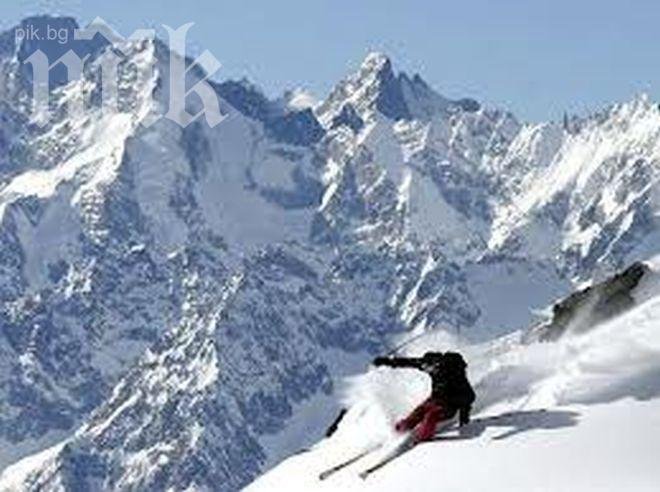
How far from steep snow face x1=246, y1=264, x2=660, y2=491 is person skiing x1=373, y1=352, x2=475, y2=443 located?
23 centimetres

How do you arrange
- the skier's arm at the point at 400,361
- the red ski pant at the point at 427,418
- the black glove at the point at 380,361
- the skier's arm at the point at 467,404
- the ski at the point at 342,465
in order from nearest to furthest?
the skier's arm at the point at 467,404 → the red ski pant at the point at 427,418 → the skier's arm at the point at 400,361 → the black glove at the point at 380,361 → the ski at the point at 342,465

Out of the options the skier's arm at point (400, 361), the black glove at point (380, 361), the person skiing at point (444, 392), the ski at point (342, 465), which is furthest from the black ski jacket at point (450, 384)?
the ski at point (342, 465)

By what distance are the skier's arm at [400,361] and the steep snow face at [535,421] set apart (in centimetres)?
95

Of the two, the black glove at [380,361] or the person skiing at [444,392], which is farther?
the black glove at [380,361]

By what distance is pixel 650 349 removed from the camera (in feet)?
73.4

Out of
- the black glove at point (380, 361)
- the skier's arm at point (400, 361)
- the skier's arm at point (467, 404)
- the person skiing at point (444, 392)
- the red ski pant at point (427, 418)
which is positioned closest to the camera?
the person skiing at point (444, 392)

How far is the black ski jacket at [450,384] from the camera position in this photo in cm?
2077

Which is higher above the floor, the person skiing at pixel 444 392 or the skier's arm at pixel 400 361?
the skier's arm at pixel 400 361

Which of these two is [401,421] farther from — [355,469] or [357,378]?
[357,378]

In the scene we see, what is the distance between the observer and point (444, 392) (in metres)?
20.9

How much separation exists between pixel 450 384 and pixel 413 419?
3.42ft

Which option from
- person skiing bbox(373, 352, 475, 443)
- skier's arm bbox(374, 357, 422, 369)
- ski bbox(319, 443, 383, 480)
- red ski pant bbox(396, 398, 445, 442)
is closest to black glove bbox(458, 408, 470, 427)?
person skiing bbox(373, 352, 475, 443)

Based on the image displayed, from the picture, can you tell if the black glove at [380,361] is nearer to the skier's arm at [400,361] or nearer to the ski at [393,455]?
the skier's arm at [400,361]

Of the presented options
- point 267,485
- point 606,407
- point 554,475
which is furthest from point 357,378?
point 554,475
